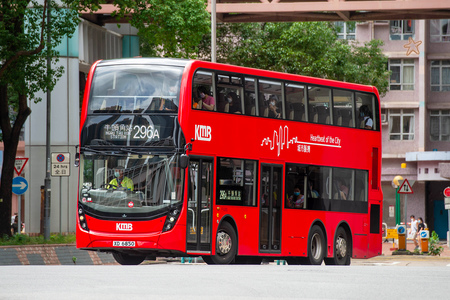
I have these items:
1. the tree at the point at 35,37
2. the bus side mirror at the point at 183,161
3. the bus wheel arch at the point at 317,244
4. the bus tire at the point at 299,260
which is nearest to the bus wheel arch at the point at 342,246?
the bus wheel arch at the point at 317,244

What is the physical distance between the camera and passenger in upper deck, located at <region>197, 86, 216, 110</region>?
18.4 meters

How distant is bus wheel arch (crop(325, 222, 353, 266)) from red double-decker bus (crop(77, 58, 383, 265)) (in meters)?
0.41

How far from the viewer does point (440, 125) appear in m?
56.4

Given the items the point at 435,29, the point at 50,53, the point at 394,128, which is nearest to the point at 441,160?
the point at 394,128

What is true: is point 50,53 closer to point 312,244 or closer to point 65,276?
point 312,244

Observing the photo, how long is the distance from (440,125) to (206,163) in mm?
40157

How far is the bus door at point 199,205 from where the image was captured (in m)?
18.1

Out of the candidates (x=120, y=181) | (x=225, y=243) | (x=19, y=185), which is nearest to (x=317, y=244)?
(x=225, y=243)

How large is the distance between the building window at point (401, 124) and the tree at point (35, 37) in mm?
26854

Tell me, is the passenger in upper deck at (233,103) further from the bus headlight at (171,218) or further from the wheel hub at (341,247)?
the wheel hub at (341,247)

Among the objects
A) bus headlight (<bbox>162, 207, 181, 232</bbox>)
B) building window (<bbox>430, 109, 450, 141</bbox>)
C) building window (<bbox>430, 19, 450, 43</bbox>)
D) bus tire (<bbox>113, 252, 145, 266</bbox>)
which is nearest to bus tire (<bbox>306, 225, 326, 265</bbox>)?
bus tire (<bbox>113, 252, 145, 266</bbox>)

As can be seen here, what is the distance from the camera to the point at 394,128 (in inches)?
2234

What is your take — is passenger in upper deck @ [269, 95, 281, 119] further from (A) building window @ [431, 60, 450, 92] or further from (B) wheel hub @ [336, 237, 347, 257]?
(A) building window @ [431, 60, 450, 92]

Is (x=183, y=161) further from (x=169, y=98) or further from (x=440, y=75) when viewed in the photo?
(x=440, y=75)
